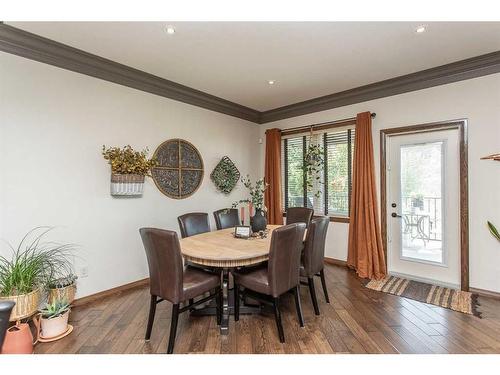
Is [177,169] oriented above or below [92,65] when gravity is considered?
below

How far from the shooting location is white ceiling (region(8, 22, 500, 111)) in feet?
7.47

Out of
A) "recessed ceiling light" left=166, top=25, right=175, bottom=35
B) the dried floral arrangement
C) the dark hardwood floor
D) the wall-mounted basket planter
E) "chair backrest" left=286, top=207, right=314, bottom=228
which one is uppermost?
"recessed ceiling light" left=166, top=25, right=175, bottom=35

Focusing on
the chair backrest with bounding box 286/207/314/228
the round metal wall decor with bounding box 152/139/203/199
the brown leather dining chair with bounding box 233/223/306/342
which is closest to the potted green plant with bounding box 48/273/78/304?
the round metal wall decor with bounding box 152/139/203/199

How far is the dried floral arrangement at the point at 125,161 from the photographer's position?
2.90 metres

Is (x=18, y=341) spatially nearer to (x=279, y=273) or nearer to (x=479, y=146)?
(x=279, y=273)

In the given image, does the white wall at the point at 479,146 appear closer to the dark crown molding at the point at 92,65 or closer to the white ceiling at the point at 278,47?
the white ceiling at the point at 278,47

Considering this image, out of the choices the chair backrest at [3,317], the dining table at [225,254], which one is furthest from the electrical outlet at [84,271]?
the chair backrest at [3,317]

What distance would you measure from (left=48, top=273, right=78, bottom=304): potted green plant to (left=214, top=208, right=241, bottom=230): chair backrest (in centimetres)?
170

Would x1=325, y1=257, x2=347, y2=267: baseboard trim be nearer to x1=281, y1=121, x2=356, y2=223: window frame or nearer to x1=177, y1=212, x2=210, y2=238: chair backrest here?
x1=281, y1=121, x2=356, y2=223: window frame

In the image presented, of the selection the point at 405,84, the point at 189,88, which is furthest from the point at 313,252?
the point at 189,88

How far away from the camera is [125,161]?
2920 millimetres

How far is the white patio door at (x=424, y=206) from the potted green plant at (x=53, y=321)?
3879mm

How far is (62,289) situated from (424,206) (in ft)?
13.8
